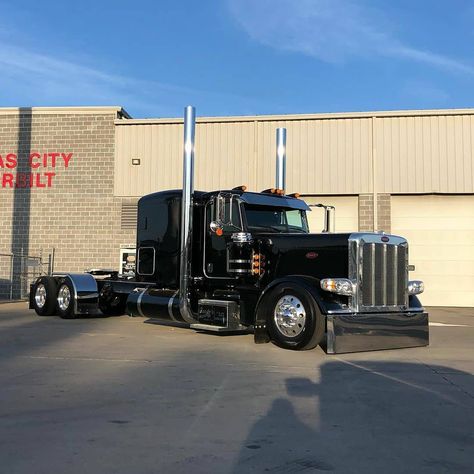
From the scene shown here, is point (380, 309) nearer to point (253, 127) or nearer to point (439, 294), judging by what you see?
point (439, 294)

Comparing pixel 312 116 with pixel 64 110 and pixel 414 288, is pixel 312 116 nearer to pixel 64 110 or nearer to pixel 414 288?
pixel 64 110

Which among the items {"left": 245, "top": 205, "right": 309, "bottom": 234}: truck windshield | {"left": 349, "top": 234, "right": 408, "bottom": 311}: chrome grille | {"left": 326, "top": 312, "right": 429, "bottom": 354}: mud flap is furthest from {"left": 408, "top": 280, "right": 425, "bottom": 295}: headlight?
{"left": 245, "top": 205, "right": 309, "bottom": 234}: truck windshield

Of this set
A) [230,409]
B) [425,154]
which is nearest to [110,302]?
[230,409]

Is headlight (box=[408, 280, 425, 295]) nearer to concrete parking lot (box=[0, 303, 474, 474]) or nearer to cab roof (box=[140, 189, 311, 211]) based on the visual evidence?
concrete parking lot (box=[0, 303, 474, 474])

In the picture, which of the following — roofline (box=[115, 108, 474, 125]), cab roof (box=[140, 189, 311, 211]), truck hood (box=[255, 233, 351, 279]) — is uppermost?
roofline (box=[115, 108, 474, 125])

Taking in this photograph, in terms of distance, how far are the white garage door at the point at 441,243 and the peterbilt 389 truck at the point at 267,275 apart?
949cm

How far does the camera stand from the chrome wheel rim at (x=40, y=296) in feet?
48.2

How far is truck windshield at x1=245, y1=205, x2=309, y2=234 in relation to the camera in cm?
1031

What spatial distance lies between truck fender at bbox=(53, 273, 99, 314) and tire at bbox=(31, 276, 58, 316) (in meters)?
0.73

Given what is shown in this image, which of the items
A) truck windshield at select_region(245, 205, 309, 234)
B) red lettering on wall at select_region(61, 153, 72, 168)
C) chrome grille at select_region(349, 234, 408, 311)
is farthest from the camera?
red lettering on wall at select_region(61, 153, 72, 168)

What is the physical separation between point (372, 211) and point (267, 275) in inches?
462

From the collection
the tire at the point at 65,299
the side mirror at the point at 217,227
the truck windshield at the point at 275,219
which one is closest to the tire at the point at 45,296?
the tire at the point at 65,299

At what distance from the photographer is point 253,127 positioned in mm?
21453

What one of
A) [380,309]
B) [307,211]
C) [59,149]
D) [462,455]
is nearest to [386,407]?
[462,455]
